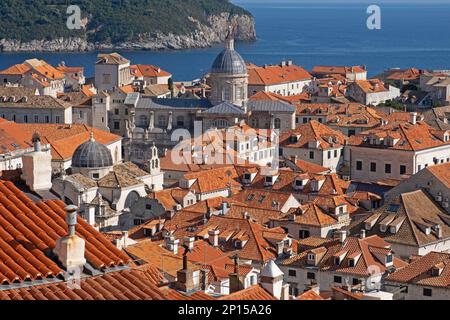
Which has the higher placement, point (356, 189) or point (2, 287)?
point (2, 287)

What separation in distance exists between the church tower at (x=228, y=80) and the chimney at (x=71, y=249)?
166ft

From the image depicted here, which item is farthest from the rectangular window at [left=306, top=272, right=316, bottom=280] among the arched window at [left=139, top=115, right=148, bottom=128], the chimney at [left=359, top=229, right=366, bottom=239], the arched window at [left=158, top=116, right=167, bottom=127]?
the arched window at [left=139, top=115, right=148, bottom=128]

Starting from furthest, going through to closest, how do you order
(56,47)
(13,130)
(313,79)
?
(56,47)
(313,79)
(13,130)

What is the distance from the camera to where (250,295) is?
518 inches

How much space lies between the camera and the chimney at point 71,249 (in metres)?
9.50

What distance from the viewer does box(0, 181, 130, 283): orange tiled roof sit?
374 inches

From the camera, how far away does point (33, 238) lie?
996cm

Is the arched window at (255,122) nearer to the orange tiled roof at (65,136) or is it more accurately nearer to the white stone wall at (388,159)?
the orange tiled roof at (65,136)

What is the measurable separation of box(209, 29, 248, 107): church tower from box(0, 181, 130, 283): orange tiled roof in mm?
49594

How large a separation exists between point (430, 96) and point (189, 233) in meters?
44.9

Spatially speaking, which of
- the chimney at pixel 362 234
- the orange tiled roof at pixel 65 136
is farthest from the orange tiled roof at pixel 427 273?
the orange tiled roof at pixel 65 136

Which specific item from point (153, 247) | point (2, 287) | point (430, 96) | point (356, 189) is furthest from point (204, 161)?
point (2, 287)

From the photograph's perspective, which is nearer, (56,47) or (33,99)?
(33,99)
